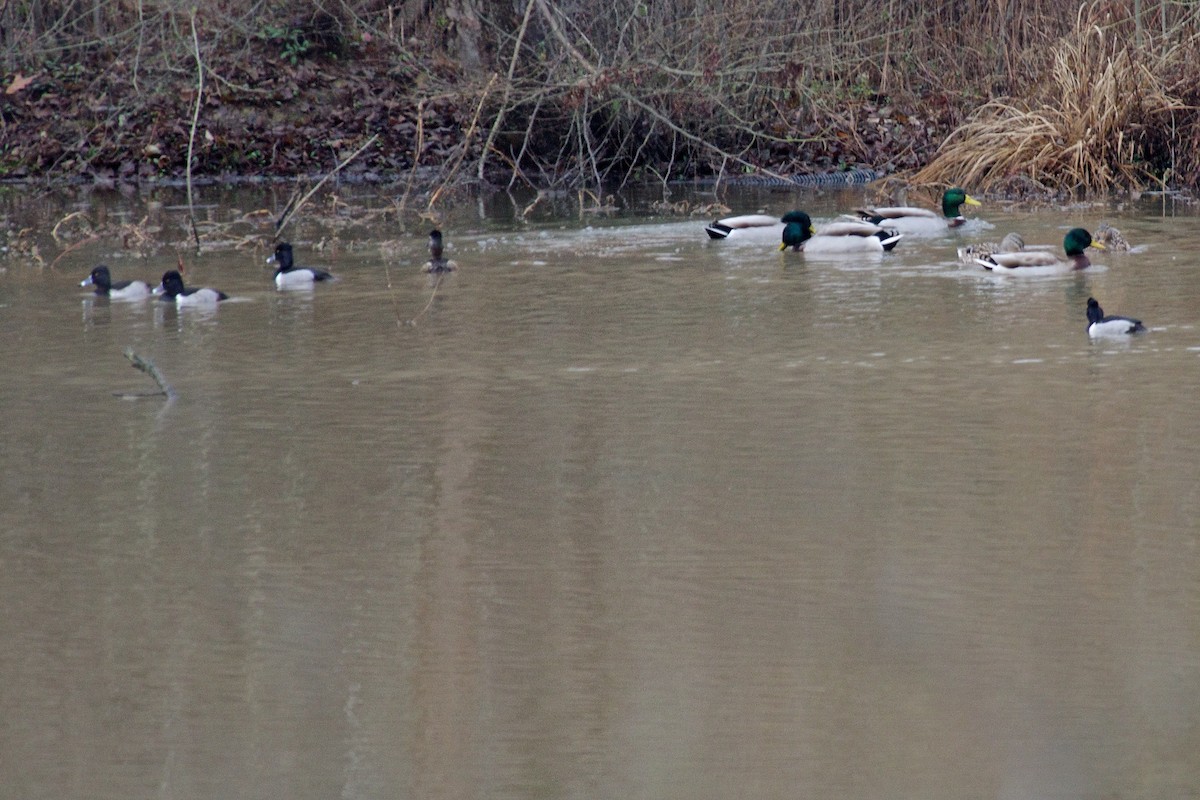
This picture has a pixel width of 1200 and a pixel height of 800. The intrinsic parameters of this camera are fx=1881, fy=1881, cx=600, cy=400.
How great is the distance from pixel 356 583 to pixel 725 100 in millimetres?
14541

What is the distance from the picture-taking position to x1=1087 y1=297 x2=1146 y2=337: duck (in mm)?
9852

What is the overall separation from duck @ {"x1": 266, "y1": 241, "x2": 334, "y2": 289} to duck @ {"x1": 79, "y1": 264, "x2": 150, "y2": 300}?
0.91m

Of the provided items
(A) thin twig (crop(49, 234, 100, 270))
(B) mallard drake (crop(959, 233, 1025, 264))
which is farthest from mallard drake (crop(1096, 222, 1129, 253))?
(A) thin twig (crop(49, 234, 100, 270))

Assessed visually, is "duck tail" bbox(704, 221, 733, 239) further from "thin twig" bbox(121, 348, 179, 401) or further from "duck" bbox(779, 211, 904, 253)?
"thin twig" bbox(121, 348, 179, 401)

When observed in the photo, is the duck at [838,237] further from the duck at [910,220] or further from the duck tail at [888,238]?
the duck at [910,220]

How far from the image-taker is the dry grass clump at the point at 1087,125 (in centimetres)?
1867

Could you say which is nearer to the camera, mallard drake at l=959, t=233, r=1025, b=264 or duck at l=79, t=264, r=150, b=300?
duck at l=79, t=264, r=150, b=300

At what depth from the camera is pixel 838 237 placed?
14.7m

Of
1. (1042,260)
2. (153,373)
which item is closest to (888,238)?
(1042,260)

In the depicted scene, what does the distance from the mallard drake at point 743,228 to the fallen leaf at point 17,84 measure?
12636 mm

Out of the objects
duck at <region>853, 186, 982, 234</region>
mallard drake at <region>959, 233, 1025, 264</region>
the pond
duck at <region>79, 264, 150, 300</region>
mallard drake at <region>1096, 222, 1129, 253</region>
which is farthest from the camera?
duck at <region>853, 186, 982, 234</region>

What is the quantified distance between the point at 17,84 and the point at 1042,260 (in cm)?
1609

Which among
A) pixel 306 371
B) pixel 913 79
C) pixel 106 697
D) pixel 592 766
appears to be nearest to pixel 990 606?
pixel 592 766

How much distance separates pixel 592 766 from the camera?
4.52 metres
